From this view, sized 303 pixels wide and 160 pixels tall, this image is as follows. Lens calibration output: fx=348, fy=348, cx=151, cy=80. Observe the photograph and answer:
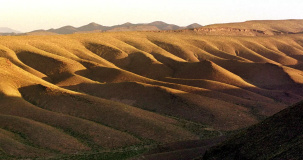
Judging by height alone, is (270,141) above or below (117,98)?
above

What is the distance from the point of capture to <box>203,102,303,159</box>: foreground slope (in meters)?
26.3

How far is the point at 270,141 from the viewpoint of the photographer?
2983 cm

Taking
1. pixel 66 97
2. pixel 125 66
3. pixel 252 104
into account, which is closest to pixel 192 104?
pixel 252 104

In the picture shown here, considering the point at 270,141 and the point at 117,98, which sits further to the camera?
the point at 117,98

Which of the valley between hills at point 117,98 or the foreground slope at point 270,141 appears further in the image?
the valley between hills at point 117,98

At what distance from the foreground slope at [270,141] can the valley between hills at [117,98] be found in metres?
11.1

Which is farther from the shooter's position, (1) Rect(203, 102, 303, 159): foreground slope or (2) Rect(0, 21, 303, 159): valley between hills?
(2) Rect(0, 21, 303, 159): valley between hills

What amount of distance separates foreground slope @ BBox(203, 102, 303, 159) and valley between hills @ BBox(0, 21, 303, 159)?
1112 centimetres

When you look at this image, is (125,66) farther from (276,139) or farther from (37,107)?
(276,139)

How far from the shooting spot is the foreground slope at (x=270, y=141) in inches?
1036

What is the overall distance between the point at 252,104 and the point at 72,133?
38.0m

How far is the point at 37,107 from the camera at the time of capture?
57.4 m

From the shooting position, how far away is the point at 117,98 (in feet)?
230

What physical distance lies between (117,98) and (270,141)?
4378 centimetres
